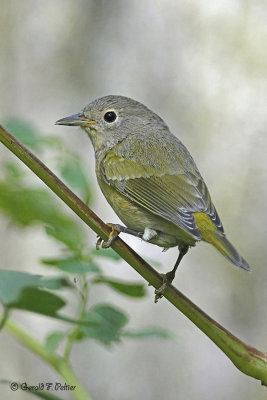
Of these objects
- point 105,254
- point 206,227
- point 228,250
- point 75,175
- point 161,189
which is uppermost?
point 161,189

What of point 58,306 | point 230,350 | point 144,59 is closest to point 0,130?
point 58,306

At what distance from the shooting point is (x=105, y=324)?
169cm

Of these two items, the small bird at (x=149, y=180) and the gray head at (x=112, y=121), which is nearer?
the small bird at (x=149, y=180)

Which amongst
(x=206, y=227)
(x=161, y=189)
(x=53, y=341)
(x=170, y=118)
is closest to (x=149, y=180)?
(x=161, y=189)

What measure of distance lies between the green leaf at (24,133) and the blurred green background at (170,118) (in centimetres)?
302

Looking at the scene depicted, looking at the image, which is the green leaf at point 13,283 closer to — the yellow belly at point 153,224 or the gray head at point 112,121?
the yellow belly at point 153,224

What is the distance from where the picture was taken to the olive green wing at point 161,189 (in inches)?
102

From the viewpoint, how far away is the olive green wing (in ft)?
8.48

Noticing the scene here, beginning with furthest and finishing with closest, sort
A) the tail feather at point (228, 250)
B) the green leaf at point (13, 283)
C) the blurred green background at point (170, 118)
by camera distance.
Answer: the blurred green background at point (170, 118), the tail feather at point (228, 250), the green leaf at point (13, 283)

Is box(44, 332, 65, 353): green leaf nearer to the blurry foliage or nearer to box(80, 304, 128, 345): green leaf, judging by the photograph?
the blurry foliage

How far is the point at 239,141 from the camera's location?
19.7ft

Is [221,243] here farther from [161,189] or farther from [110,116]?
[110,116]

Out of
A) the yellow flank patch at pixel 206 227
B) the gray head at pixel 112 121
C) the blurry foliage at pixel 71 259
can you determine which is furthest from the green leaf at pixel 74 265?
the gray head at pixel 112 121

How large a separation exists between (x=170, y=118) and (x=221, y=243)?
3.93 metres
